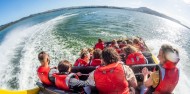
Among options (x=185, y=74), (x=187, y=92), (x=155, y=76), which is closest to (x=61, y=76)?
(x=155, y=76)

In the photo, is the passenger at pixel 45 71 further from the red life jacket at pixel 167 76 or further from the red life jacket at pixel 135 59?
the red life jacket at pixel 167 76

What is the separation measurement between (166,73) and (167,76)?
5cm

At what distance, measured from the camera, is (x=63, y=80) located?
4.61 m

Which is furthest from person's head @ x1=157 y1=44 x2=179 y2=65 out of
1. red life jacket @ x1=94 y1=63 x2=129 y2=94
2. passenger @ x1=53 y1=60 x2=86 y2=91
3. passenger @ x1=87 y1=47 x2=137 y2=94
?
passenger @ x1=53 y1=60 x2=86 y2=91

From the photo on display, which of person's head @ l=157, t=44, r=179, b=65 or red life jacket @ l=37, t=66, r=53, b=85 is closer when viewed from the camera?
person's head @ l=157, t=44, r=179, b=65

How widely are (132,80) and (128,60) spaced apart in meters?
2.00

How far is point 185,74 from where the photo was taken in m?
10.1

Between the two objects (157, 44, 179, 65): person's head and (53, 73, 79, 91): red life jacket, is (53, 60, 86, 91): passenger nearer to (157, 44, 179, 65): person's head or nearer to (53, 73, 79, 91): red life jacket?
(53, 73, 79, 91): red life jacket

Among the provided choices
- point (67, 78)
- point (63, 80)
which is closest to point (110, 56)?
point (67, 78)

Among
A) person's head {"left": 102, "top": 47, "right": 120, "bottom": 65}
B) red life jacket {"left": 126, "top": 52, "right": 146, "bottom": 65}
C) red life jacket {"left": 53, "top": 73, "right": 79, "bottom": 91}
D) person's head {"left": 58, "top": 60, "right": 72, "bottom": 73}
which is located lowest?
red life jacket {"left": 53, "top": 73, "right": 79, "bottom": 91}

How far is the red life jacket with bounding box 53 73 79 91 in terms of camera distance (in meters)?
4.54

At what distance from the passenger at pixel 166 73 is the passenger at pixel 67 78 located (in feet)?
4.09

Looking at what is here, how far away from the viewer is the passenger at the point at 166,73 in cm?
385

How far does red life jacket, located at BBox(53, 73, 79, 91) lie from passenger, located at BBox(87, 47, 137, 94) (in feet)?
2.42
